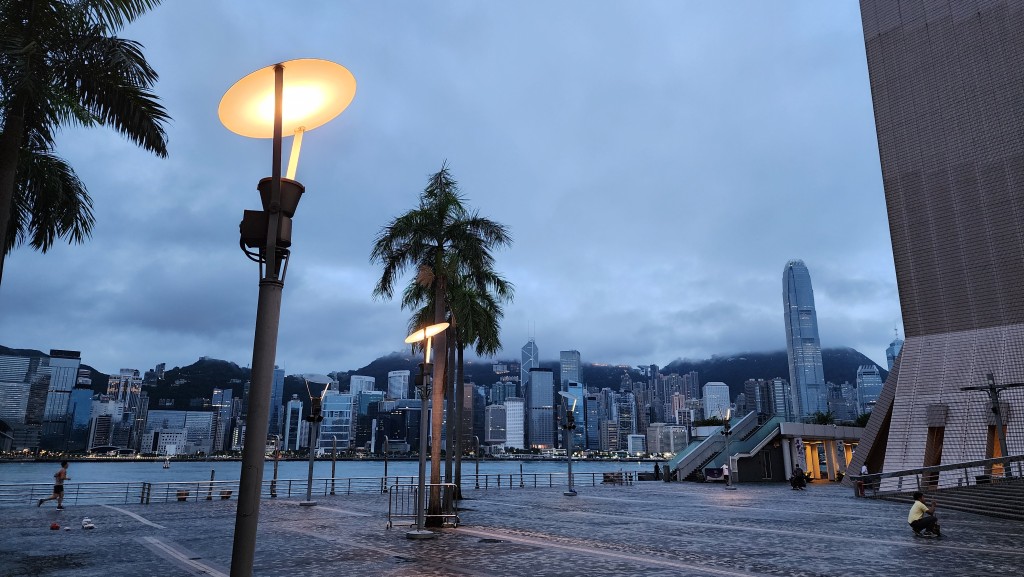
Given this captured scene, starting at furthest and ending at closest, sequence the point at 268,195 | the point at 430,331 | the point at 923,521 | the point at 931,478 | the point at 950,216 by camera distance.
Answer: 1. the point at 950,216
2. the point at 931,478
3. the point at 430,331
4. the point at 923,521
5. the point at 268,195

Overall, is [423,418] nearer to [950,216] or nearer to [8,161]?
[8,161]

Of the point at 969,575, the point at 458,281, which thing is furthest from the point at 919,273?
the point at 969,575

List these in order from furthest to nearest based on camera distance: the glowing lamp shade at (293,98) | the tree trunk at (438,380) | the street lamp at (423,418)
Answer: the tree trunk at (438,380)
the street lamp at (423,418)
the glowing lamp shade at (293,98)

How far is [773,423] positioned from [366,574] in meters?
40.3

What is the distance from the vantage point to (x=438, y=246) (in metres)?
19.8

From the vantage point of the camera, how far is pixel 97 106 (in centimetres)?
1068

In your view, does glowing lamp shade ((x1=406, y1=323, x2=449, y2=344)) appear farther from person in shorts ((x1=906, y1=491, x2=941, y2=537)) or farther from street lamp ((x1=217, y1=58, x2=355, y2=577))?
person in shorts ((x1=906, y1=491, x2=941, y2=537))

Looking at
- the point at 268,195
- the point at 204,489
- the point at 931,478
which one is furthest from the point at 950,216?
the point at 204,489

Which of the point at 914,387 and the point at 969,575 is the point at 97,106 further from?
the point at 914,387

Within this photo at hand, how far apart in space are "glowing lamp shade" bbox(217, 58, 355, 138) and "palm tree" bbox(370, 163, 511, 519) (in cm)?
1405

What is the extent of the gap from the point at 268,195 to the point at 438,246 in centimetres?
1527

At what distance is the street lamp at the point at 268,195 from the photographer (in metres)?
4.12

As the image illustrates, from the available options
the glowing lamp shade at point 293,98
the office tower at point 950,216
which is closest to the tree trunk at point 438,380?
the glowing lamp shade at point 293,98

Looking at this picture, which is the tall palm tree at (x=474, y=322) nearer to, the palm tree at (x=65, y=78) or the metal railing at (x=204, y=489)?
the metal railing at (x=204, y=489)
